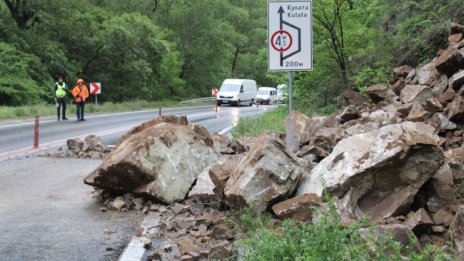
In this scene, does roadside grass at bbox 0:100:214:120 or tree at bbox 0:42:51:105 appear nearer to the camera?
roadside grass at bbox 0:100:214:120

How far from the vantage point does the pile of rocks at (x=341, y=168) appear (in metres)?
5.48

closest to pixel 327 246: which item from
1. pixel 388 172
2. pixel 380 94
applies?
pixel 388 172

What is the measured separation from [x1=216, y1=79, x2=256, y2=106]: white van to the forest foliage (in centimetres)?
328

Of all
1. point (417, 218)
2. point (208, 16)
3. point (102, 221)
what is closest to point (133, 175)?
point (102, 221)

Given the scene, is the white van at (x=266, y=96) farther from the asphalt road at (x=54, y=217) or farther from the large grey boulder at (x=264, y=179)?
the large grey boulder at (x=264, y=179)

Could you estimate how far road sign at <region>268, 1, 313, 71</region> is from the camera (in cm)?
848

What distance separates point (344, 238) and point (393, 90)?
7.19 m

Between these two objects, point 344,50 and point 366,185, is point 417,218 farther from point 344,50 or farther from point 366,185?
point 344,50

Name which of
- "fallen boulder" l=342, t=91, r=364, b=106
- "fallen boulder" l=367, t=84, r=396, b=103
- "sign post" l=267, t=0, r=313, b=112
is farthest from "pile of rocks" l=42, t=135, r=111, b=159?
"fallen boulder" l=367, t=84, r=396, b=103

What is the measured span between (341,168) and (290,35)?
3.16 m

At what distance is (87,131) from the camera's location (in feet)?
64.2

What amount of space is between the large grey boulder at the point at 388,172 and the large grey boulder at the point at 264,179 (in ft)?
1.62

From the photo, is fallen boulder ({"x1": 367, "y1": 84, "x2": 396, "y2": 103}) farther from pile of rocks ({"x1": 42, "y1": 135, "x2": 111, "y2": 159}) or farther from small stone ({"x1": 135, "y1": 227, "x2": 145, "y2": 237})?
pile of rocks ({"x1": 42, "y1": 135, "x2": 111, "y2": 159})

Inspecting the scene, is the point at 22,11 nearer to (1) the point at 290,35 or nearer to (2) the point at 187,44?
(2) the point at 187,44
